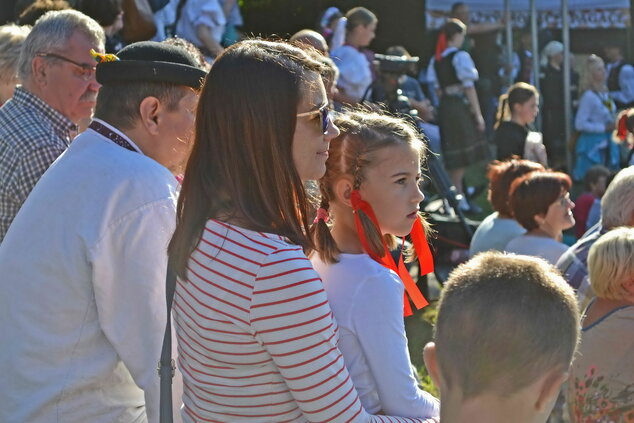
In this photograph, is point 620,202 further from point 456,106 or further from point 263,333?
point 456,106

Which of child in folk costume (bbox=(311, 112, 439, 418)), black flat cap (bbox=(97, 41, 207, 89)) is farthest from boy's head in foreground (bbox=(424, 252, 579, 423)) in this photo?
black flat cap (bbox=(97, 41, 207, 89))

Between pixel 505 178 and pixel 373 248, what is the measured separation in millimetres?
3601

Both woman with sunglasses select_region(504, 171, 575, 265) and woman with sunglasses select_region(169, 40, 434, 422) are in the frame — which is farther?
woman with sunglasses select_region(504, 171, 575, 265)

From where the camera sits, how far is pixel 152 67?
8.43 ft

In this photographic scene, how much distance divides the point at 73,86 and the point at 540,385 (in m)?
2.41

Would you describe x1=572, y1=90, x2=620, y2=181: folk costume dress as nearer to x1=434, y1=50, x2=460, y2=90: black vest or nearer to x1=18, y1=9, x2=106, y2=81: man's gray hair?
x1=434, y1=50, x2=460, y2=90: black vest

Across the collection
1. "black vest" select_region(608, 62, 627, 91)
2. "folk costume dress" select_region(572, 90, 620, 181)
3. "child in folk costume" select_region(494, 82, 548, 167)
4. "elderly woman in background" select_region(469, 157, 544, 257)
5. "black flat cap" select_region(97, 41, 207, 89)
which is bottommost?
"folk costume dress" select_region(572, 90, 620, 181)

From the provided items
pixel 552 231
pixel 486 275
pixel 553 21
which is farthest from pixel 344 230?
pixel 553 21

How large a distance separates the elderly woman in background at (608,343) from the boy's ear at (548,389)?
1.80 meters

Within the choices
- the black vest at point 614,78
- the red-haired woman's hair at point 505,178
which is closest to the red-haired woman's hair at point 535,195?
the red-haired woman's hair at point 505,178

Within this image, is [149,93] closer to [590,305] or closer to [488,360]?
[488,360]

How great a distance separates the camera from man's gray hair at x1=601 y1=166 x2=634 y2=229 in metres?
4.31

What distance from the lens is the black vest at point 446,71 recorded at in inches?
443

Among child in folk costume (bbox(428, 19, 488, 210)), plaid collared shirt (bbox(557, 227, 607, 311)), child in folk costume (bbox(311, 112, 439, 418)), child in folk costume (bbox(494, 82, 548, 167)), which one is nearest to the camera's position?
child in folk costume (bbox(311, 112, 439, 418))
